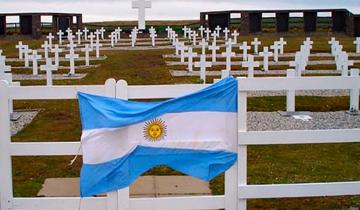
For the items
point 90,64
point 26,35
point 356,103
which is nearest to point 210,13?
point 26,35

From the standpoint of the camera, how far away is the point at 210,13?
59438 millimetres

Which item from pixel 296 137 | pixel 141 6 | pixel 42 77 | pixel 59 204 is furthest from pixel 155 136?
pixel 141 6

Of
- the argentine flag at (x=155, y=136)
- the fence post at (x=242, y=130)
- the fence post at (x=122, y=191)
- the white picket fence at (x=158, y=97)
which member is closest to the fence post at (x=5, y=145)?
the white picket fence at (x=158, y=97)

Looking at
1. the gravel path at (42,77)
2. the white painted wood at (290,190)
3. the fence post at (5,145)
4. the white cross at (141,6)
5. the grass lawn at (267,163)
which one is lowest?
the grass lawn at (267,163)

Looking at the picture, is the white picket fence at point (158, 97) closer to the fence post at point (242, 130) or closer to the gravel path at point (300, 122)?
the fence post at point (242, 130)

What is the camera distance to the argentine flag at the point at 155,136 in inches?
227

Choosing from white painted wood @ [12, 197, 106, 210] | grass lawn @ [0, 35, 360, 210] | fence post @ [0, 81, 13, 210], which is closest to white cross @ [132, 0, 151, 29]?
grass lawn @ [0, 35, 360, 210]

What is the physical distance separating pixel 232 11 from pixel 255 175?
49574 millimetres

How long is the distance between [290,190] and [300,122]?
7.09m

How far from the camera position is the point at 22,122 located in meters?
13.2

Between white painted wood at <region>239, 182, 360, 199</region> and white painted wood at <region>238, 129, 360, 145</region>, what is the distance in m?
0.44

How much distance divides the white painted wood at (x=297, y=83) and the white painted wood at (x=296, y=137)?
425 millimetres

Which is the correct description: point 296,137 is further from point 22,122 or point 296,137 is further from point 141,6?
point 141,6

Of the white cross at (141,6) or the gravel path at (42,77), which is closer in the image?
the gravel path at (42,77)
